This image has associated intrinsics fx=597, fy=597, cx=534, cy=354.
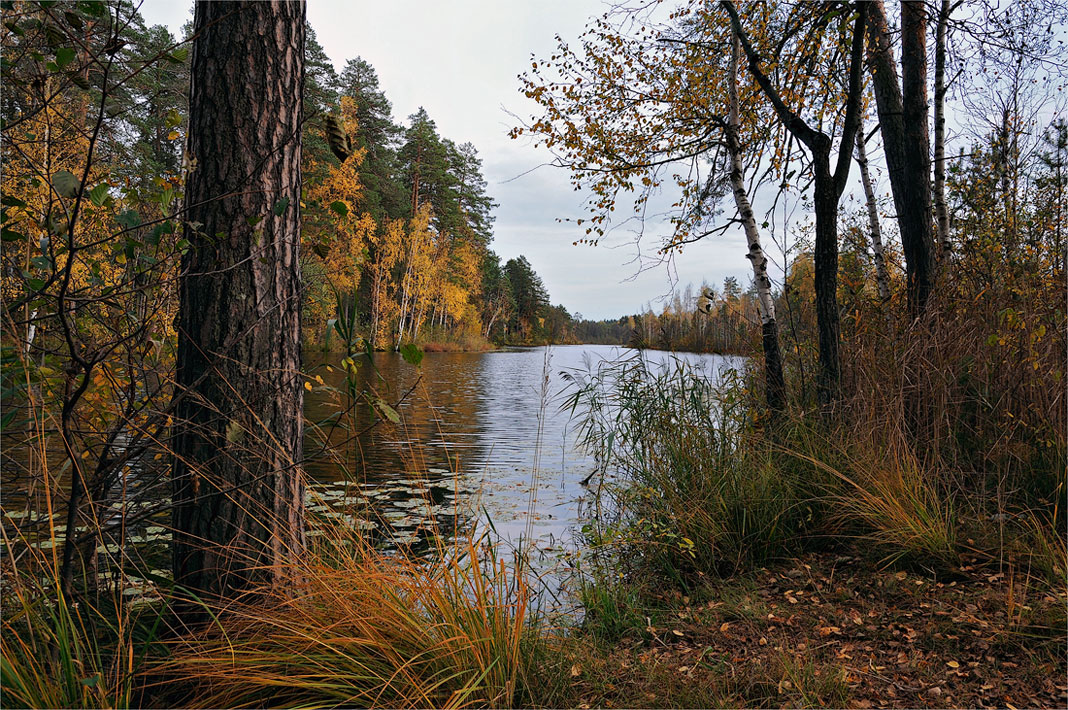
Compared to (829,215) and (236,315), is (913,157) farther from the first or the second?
(236,315)

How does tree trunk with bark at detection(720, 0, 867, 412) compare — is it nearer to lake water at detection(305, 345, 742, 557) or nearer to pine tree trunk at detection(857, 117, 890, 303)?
lake water at detection(305, 345, 742, 557)

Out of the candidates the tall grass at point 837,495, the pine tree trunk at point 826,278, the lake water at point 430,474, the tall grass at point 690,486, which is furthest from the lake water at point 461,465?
the pine tree trunk at point 826,278

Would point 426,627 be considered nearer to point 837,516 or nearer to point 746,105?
point 837,516

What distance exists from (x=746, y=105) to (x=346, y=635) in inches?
286

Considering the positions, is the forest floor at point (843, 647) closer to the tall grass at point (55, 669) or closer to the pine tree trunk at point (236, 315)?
the pine tree trunk at point (236, 315)

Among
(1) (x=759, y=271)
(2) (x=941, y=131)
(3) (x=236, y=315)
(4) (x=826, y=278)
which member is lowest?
(3) (x=236, y=315)

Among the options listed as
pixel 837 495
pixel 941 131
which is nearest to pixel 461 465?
pixel 837 495

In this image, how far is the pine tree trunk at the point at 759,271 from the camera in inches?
215

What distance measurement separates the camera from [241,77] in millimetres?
2357

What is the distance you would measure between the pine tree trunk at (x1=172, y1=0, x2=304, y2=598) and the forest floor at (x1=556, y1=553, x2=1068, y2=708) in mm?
1366

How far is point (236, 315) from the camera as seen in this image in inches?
92.3

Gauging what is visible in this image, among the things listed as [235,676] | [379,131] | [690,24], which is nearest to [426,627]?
[235,676]

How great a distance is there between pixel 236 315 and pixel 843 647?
2924 millimetres

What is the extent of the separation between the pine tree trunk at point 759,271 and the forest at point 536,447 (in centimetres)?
4
